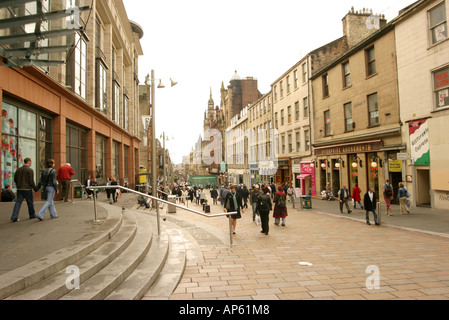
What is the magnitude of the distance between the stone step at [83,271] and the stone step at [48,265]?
2.4 inches

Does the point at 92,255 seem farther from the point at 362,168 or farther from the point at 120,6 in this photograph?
the point at 120,6

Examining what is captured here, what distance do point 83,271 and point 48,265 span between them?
0.45 metres

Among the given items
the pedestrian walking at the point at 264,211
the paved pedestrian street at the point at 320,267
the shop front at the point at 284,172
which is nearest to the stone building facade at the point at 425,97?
the paved pedestrian street at the point at 320,267

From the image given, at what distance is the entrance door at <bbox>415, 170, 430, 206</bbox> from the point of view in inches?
628

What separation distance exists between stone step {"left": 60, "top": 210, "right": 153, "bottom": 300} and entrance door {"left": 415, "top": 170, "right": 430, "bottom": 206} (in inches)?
628

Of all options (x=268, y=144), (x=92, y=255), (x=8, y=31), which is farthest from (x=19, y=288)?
(x=268, y=144)

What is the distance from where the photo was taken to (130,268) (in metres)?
4.74

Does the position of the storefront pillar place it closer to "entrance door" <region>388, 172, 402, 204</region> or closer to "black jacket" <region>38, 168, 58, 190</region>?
"black jacket" <region>38, 168, 58, 190</region>

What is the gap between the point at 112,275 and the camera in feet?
13.9

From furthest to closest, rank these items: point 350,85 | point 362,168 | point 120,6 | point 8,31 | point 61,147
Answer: point 120,6 < point 350,85 < point 362,168 < point 61,147 < point 8,31

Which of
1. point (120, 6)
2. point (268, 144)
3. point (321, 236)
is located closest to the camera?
point (321, 236)

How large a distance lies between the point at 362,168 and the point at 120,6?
25.6 metres

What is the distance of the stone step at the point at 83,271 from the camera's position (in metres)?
3.27

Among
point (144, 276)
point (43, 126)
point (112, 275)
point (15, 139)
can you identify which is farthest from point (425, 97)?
point (15, 139)
